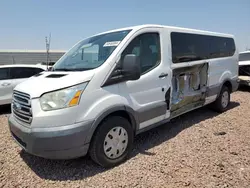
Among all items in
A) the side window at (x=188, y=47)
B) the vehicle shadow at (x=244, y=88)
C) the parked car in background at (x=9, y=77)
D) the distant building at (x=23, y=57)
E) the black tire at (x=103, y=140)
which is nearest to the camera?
the black tire at (x=103, y=140)

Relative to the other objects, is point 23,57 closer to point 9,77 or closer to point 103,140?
point 9,77

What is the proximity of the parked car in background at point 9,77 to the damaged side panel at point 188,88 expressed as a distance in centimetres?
489

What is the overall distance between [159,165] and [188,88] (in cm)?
215

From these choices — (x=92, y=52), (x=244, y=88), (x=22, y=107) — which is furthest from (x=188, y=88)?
(x=244, y=88)

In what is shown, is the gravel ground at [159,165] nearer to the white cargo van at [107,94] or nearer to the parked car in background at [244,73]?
the white cargo van at [107,94]

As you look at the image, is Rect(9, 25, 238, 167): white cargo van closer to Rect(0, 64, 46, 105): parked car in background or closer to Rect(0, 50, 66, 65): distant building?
Rect(0, 64, 46, 105): parked car in background

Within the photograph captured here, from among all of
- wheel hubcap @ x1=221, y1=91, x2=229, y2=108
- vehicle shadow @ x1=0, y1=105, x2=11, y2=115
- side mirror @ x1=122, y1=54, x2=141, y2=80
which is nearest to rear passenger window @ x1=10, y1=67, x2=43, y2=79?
vehicle shadow @ x1=0, y1=105, x2=11, y2=115

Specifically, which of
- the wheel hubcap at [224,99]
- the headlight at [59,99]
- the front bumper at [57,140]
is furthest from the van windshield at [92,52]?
the wheel hubcap at [224,99]

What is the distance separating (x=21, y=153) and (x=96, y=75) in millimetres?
1999

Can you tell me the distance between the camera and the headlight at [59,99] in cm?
261

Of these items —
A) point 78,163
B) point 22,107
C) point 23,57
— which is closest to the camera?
point 22,107

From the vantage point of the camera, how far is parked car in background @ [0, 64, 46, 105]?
620 centimetres

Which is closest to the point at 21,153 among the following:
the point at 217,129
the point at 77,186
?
the point at 77,186

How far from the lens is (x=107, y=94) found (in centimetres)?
294
